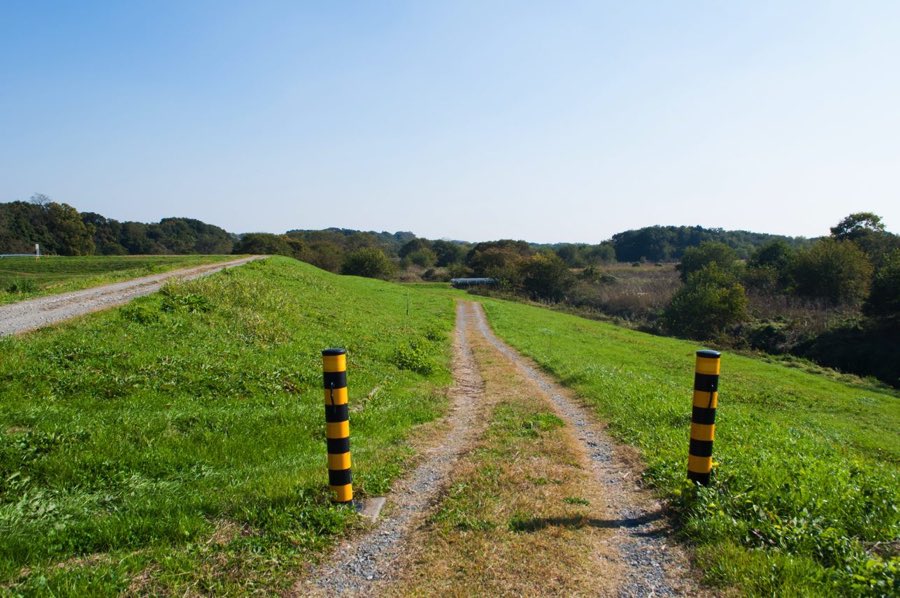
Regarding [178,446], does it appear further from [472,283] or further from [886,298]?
[472,283]

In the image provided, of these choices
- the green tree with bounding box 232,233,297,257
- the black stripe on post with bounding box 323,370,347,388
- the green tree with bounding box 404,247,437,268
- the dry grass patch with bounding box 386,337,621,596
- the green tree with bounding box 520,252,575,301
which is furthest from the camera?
the green tree with bounding box 404,247,437,268

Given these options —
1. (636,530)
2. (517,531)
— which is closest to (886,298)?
(636,530)

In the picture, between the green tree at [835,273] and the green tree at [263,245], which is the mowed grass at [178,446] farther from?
the green tree at [263,245]

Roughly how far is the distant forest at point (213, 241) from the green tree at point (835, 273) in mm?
23289

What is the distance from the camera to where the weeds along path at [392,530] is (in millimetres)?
3770

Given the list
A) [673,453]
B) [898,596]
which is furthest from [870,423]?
[898,596]

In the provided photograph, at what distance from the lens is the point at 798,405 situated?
18.0m

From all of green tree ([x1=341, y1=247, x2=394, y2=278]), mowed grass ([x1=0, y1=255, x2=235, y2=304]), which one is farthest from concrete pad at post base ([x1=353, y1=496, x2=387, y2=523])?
green tree ([x1=341, y1=247, x2=394, y2=278])

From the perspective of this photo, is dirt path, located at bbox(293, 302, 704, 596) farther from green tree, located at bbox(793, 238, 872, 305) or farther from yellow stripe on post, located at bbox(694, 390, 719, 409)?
green tree, located at bbox(793, 238, 872, 305)

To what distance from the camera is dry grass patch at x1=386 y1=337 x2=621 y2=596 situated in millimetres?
3760

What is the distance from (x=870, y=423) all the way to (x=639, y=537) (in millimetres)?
17400

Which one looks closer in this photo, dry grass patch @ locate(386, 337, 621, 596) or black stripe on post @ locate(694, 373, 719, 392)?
dry grass patch @ locate(386, 337, 621, 596)

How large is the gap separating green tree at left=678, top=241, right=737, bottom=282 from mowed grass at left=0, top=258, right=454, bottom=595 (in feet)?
234

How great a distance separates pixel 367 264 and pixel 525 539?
74.4m
